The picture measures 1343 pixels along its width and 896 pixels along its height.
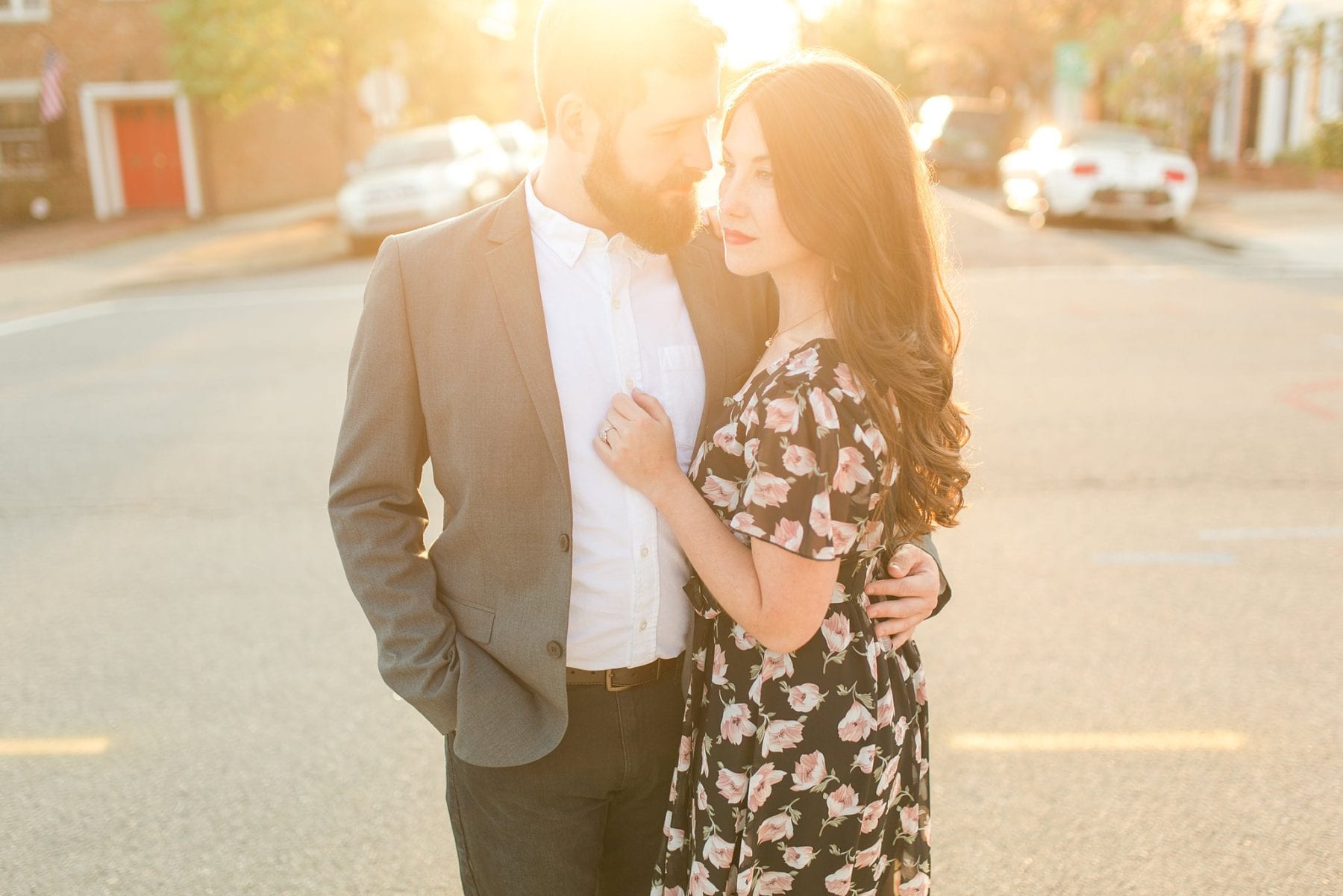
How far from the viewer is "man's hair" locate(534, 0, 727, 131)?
6.50 feet

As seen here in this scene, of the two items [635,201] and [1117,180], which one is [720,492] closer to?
[635,201]

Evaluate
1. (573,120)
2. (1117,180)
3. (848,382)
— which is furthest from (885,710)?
(1117,180)

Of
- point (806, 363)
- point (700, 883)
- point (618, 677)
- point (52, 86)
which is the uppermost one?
point (52, 86)

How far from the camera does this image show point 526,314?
2062 mm

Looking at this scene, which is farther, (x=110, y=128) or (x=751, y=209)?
(x=110, y=128)

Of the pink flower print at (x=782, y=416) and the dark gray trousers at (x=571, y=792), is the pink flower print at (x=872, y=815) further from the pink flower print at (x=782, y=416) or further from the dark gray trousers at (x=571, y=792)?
the pink flower print at (x=782, y=416)

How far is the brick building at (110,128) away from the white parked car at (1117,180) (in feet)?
55.3

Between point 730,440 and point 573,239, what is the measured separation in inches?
18.4

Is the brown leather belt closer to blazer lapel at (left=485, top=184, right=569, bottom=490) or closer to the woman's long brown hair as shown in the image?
blazer lapel at (left=485, top=184, right=569, bottom=490)

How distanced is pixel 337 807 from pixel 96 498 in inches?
148

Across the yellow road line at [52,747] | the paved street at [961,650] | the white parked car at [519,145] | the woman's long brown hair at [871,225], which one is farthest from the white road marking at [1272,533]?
the white parked car at [519,145]

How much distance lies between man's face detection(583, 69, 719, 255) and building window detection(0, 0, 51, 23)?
30.0 metres

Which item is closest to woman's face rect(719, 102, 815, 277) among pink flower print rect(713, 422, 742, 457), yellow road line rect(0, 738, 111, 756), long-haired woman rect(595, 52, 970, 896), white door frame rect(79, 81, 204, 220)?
long-haired woman rect(595, 52, 970, 896)

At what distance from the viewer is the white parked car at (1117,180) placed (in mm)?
17766
